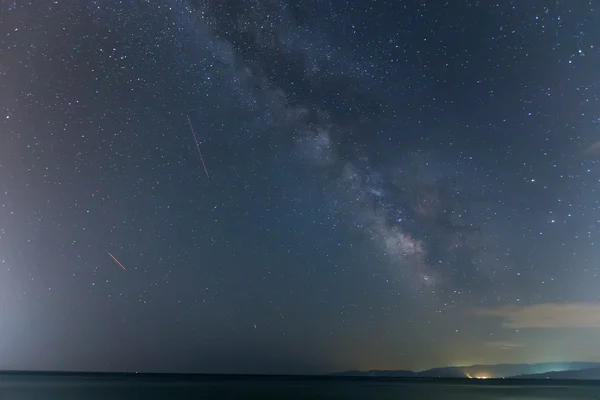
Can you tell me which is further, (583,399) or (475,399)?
(475,399)

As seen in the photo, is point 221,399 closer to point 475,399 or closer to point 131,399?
point 131,399

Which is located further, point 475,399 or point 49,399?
point 475,399

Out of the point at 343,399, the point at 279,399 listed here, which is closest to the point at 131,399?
the point at 279,399

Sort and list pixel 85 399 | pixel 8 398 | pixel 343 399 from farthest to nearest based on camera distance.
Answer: pixel 343 399 → pixel 85 399 → pixel 8 398

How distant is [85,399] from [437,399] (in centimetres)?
3942

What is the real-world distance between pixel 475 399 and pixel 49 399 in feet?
165

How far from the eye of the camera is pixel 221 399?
158ft

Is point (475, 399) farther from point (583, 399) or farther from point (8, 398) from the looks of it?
point (8, 398)

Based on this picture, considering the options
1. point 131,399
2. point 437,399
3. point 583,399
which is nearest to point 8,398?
point 131,399

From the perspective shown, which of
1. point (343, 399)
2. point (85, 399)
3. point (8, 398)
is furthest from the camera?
point (343, 399)

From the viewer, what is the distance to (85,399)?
1907 inches

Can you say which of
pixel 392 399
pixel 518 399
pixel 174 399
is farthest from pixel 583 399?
pixel 174 399

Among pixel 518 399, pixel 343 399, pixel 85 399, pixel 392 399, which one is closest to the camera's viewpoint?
pixel 85 399

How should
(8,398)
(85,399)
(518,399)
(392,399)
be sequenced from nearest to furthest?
1. (8,398)
2. (85,399)
3. (392,399)
4. (518,399)
